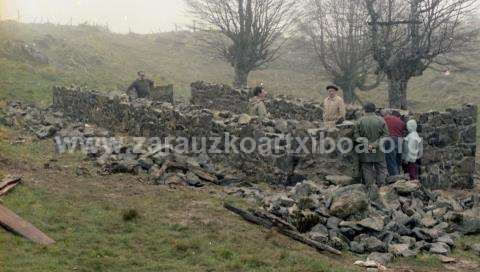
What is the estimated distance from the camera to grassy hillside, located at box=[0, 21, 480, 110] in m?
30.5

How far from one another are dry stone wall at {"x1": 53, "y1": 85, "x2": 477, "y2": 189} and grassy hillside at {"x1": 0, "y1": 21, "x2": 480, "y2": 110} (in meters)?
11.7

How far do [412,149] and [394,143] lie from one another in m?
0.50

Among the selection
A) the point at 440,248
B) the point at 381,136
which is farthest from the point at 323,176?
the point at 440,248

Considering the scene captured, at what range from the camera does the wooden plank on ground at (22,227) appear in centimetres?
780

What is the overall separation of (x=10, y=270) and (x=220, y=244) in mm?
2840

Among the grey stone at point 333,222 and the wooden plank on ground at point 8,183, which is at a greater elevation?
the wooden plank on ground at point 8,183

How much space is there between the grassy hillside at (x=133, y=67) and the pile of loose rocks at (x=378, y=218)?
20.1 metres

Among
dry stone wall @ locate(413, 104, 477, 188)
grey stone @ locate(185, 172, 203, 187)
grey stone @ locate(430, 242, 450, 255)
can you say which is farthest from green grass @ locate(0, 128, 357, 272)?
dry stone wall @ locate(413, 104, 477, 188)

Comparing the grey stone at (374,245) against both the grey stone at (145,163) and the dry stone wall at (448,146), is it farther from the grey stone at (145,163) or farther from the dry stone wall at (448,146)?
the dry stone wall at (448,146)

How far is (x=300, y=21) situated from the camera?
110 ft

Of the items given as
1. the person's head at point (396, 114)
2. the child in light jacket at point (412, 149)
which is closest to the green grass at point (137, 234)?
the child in light jacket at point (412, 149)

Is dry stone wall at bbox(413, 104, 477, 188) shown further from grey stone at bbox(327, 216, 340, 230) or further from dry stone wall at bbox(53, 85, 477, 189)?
grey stone at bbox(327, 216, 340, 230)

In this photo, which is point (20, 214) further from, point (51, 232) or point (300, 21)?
point (300, 21)

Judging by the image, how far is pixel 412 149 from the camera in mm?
13055
